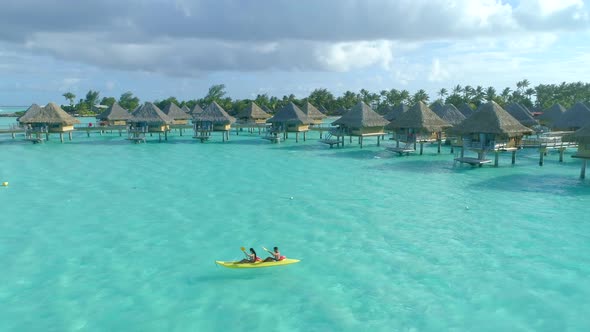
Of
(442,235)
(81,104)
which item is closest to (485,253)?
(442,235)

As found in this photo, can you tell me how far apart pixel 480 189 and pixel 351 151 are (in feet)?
56.1

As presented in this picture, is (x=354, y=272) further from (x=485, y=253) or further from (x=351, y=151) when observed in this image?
(x=351, y=151)

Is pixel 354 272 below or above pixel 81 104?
below

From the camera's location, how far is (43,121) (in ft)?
147

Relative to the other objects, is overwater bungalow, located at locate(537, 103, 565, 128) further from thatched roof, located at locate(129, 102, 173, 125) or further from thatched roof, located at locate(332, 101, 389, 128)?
thatched roof, located at locate(129, 102, 173, 125)

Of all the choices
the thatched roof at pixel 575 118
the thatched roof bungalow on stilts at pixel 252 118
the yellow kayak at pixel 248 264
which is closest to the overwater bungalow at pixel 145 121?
the thatched roof bungalow on stilts at pixel 252 118

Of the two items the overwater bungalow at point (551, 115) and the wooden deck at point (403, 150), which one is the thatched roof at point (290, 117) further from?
the overwater bungalow at point (551, 115)

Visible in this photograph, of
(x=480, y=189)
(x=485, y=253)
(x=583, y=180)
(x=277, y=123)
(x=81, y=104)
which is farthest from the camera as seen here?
(x=81, y=104)

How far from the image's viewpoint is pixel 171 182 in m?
24.6

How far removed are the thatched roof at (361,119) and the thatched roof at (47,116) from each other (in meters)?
29.5

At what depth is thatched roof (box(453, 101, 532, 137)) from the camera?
27.9 m

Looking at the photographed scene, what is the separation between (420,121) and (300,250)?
2368cm

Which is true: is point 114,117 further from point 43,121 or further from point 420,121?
point 420,121

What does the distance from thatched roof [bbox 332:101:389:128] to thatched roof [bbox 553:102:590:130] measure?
15723 mm
